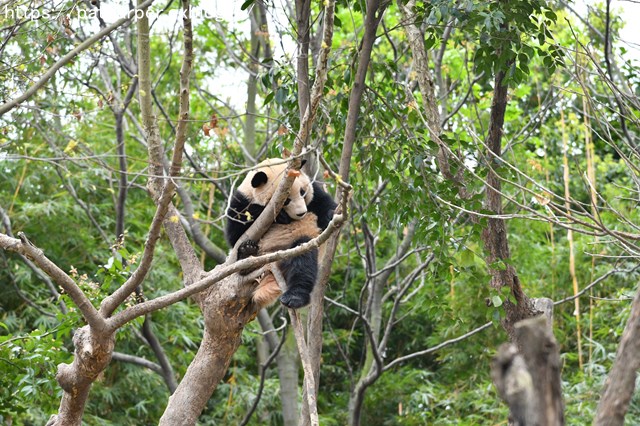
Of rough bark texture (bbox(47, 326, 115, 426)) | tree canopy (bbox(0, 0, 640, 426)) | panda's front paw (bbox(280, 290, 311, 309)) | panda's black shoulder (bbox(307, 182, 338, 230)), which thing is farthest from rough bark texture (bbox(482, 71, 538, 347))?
rough bark texture (bbox(47, 326, 115, 426))

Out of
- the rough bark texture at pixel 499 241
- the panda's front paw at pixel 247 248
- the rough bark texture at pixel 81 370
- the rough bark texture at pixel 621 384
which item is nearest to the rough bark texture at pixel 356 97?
the panda's front paw at pixel 247 248

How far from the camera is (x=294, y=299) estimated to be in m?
4.26

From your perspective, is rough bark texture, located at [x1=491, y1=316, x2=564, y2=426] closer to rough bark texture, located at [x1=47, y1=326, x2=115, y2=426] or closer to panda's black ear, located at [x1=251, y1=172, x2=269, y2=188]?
rough bark texture, located at [x1=47, y1=326, x2=115, y2=426]

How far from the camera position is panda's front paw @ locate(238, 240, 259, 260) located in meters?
4.06

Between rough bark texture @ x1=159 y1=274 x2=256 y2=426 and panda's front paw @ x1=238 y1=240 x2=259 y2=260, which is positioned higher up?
panda's front paw @ x1=238 y1=240 x2=259 y2=260

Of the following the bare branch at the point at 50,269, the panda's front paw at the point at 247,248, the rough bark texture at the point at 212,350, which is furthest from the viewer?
the panda's front paw at the point at 247,248

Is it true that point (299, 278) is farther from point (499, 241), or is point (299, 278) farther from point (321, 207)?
point (499, 241)

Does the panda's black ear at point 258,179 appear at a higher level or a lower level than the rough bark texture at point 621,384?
higher

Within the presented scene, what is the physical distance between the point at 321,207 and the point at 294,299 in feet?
3.16

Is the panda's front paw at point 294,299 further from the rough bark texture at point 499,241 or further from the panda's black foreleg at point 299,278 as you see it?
the rough bark texture at point 499,241

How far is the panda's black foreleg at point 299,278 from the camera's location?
4.27 meters

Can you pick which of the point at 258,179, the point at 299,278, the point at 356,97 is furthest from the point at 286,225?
the point at 356,97

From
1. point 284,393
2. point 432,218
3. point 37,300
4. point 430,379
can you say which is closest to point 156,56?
point 37,300

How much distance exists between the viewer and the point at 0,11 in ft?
14.7
